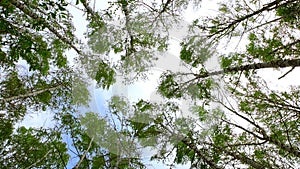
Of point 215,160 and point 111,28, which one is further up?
point 111,28

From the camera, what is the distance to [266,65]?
209 inches

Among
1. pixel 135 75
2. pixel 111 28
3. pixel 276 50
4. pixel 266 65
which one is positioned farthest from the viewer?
pixel 135 75

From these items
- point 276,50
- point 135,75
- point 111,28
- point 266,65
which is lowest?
point 266,65

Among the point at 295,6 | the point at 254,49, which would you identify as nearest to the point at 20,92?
the point at 254,49

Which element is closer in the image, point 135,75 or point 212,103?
point 212,103

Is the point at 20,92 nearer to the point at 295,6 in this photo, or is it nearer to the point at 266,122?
the point at 266,122

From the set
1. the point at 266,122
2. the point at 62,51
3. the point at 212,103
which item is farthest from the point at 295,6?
the point at 62,51

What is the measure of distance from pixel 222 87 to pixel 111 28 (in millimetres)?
3204

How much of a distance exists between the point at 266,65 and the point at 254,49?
59.2 inches

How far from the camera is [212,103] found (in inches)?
314

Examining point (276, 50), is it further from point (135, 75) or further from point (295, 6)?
point (135, 75)

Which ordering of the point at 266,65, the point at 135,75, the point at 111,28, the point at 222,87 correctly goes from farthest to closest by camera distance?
the point at 135,75, the point at 111,28, the point at 222,87, the point at 266,65

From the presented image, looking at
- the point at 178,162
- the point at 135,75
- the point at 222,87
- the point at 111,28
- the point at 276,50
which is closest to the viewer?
the point at 276,50

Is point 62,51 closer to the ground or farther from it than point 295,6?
farther from it
